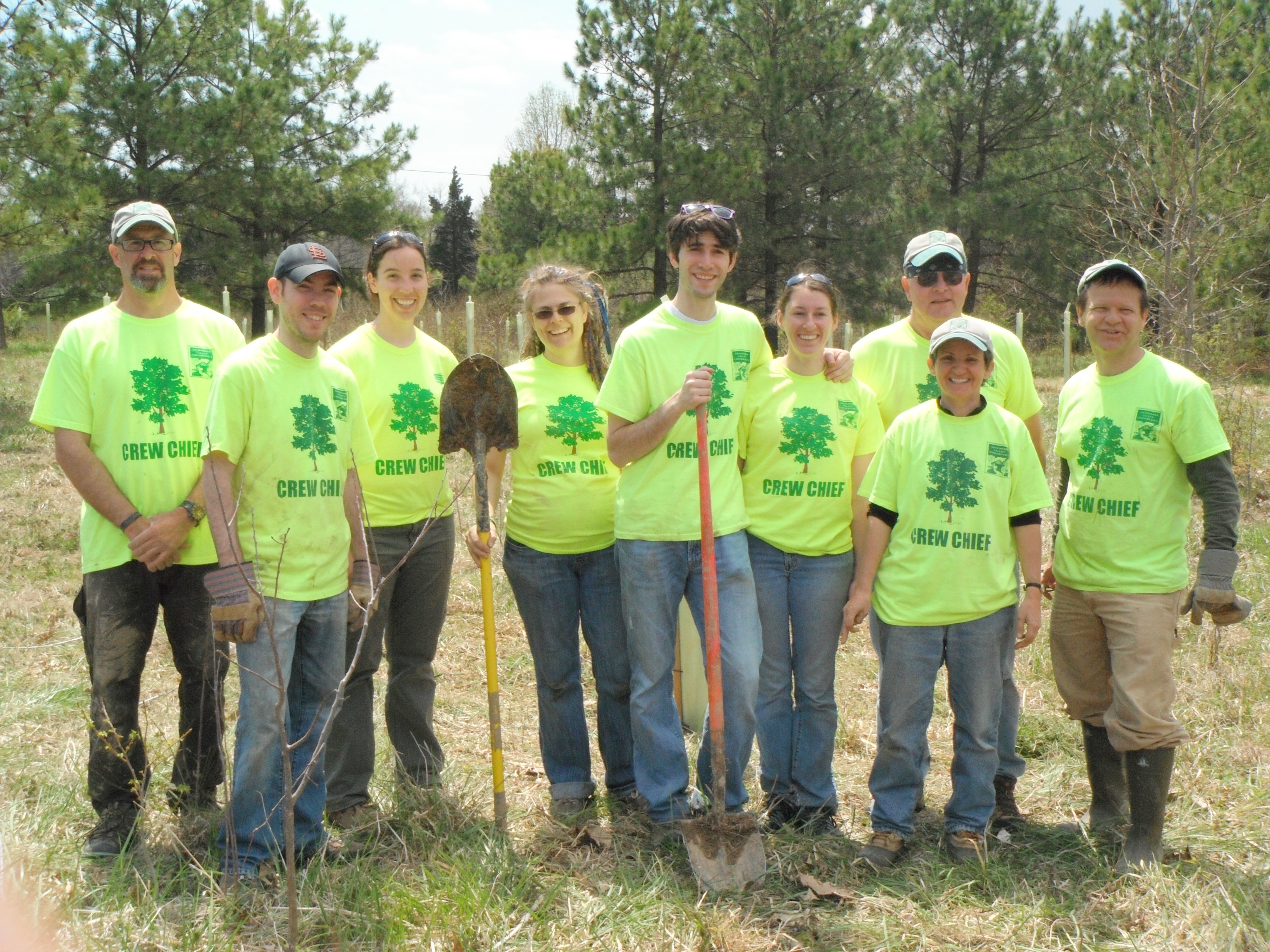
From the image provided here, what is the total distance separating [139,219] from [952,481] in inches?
106

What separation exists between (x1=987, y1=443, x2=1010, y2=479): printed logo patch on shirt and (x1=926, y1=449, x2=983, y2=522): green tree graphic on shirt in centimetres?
5

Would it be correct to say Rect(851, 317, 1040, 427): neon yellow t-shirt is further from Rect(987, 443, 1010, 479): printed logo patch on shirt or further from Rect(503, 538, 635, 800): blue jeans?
Rect(503, 538, 635, 800): blue jeans

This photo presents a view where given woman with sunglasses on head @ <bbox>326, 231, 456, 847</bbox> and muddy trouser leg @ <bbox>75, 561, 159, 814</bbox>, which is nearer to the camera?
muddy trouser leg @ <bbox>75, 561, 159, 814</bbox>

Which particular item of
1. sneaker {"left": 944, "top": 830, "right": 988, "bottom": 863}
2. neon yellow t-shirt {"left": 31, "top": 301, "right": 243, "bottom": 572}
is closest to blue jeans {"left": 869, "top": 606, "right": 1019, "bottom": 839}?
sneaker {"left": 944, "top": 830, "right": 988, "bottom": 863}

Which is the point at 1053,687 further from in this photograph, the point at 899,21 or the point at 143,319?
the point at 899,21

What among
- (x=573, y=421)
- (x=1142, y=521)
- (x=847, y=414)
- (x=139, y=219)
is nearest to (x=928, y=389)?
(x=847, y=414)

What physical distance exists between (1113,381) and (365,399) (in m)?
2.46

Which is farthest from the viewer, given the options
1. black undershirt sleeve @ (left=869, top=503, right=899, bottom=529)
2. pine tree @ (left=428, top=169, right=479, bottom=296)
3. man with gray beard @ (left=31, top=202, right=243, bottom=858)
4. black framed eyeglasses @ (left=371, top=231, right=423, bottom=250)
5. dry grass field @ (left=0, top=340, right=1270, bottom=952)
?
pine tree @ (left=428, top=169, right=479, bottom=296)

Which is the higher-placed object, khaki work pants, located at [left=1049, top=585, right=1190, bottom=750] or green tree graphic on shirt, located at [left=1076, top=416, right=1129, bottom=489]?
green tree graphic on shirt, located at [left=1076, top=416, right=1129, bottom=489]

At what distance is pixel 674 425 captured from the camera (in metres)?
3.33

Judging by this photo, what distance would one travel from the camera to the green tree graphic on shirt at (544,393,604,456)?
11.8 feet

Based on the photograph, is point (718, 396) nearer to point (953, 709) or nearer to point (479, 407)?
point (479, 407)

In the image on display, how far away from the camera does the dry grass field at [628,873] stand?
2.86 meters

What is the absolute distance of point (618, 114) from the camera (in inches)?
639
